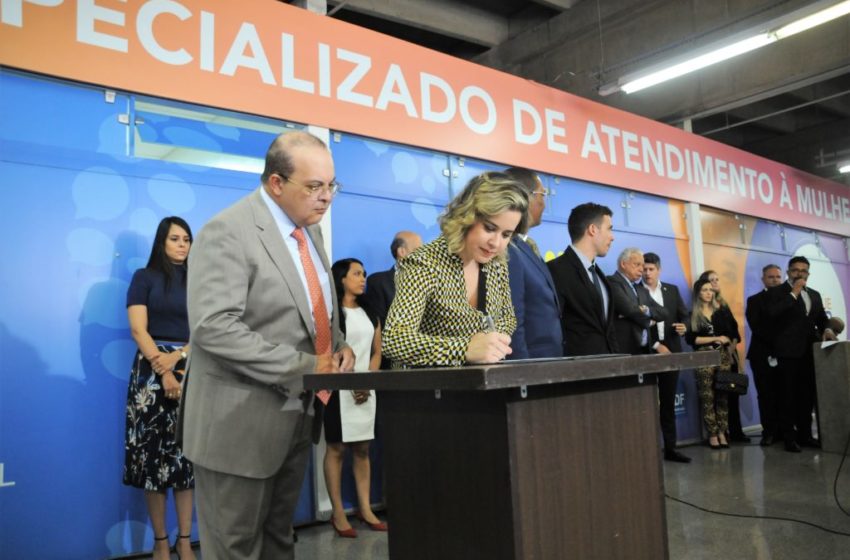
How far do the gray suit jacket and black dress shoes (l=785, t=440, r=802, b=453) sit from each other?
5.75 m

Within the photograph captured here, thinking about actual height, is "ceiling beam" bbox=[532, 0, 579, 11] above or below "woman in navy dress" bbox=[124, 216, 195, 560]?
above

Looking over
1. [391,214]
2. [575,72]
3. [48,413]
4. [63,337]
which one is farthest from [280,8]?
[575,72]

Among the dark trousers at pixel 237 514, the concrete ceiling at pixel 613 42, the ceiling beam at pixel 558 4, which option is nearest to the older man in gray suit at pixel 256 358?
the dark trousers at pixel 237 514

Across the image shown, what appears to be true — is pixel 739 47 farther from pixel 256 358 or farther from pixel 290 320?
pixel 256 358

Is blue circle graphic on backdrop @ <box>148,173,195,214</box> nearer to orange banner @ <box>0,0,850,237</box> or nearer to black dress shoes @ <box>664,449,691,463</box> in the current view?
orange banner @ <box>0,0,850,237</box>

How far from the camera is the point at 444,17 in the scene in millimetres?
7754

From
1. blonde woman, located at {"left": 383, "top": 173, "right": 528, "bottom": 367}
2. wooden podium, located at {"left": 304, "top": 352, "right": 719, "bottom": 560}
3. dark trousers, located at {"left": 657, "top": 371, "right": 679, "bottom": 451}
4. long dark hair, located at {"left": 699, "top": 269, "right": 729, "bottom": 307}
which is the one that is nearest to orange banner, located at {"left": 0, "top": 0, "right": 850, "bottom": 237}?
long dark hair, located at {"left": 699, "top": 269, "right": 729, "bottom": 307}

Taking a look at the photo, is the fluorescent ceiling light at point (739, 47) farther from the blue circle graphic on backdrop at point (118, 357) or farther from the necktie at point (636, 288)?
the blue circle graphic on backdrop at point (118, 357)

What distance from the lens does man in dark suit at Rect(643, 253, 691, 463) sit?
5.86 m

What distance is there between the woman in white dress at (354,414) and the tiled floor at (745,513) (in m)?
0.19

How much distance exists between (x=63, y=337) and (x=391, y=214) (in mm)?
2175

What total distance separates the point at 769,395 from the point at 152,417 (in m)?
5.80

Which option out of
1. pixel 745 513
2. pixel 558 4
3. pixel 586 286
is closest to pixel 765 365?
pixel 745 513

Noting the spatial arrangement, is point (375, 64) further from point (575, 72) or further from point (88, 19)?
A: point (575, 72)
